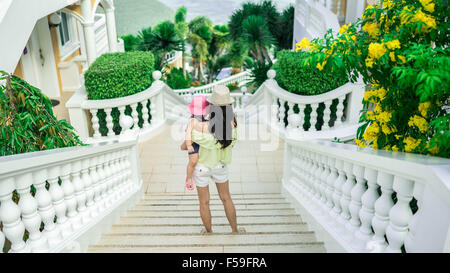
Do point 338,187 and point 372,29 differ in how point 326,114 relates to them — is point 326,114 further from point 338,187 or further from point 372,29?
point 372,29

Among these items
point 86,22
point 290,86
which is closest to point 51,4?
point 86,22

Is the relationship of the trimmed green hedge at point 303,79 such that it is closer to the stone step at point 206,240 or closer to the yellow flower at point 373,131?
the yellow flower at point 373,131

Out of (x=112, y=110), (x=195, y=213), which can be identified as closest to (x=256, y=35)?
(x=112, y=110)

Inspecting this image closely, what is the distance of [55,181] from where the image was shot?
2543mm

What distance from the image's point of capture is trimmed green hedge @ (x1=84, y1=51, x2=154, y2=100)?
6133mm

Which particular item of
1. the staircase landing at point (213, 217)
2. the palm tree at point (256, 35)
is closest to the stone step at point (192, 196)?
the staircase landing at point (213, 217)

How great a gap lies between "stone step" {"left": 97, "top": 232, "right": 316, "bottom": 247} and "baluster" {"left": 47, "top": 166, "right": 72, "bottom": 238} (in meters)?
0.37

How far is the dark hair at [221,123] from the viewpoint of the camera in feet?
10.0

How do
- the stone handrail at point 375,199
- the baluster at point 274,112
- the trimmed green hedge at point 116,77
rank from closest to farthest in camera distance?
1. the stone handrail at point 375,199
2. the trimmed green hedge at point 116,77
3. the baluster at point 274,112

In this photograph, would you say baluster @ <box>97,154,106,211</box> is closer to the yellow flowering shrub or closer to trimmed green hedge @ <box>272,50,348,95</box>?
the yellow flowering shrub

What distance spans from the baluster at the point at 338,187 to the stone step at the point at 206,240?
348mm

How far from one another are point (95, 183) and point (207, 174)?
95cm

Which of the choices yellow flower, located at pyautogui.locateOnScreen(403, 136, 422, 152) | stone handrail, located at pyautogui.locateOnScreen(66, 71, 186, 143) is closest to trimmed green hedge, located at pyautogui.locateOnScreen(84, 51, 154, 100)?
stone handrail, located at pyautogui.locateOnScreen(66, 71, 186, 143)
